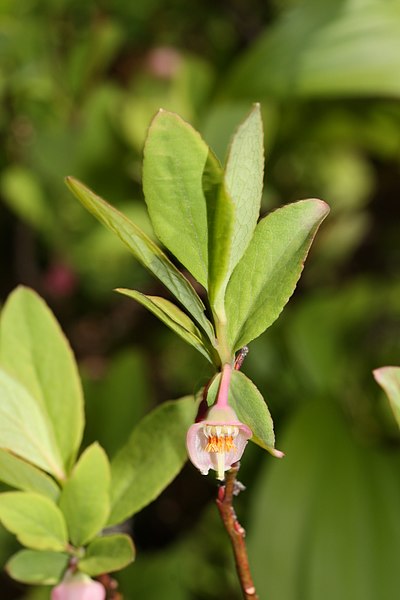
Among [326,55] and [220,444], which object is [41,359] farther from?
[326,55]

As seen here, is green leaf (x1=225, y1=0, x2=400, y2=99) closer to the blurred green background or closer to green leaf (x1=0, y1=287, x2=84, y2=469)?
the blurred green background

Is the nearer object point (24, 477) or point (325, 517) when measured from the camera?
point (24, 477)

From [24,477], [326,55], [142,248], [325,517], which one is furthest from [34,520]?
[326,55]

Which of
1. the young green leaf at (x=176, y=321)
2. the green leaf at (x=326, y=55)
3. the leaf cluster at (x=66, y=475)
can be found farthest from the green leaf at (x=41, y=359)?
the green leaf at (x=326, y=55)

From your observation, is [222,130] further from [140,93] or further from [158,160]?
[158,160]

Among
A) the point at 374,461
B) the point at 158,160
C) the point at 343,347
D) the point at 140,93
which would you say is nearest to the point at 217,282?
the point at 158,160

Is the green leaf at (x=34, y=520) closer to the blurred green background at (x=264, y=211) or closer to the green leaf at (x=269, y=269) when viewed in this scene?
the green leaf at (x=269, y=269)

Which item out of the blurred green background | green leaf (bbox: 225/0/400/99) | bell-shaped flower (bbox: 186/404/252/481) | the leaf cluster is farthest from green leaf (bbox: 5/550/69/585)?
green leaf (bbox: 225/0/400/99)
